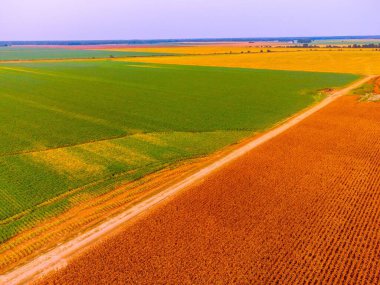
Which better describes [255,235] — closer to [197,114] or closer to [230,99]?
[197,114]

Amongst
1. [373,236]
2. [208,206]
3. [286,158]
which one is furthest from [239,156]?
[373,236]

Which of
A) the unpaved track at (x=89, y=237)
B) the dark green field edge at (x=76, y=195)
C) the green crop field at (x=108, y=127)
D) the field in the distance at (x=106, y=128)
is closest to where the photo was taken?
the unpaved track at (x=89, y=237)

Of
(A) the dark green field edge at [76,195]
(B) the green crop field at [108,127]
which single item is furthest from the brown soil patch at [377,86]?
(A) the dark green field edge at [76,195]

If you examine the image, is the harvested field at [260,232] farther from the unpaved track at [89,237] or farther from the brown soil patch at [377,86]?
the brown soil patch at [377,86]

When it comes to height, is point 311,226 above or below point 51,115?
below

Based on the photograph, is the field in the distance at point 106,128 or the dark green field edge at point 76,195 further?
the field in the distance at point 106,128
